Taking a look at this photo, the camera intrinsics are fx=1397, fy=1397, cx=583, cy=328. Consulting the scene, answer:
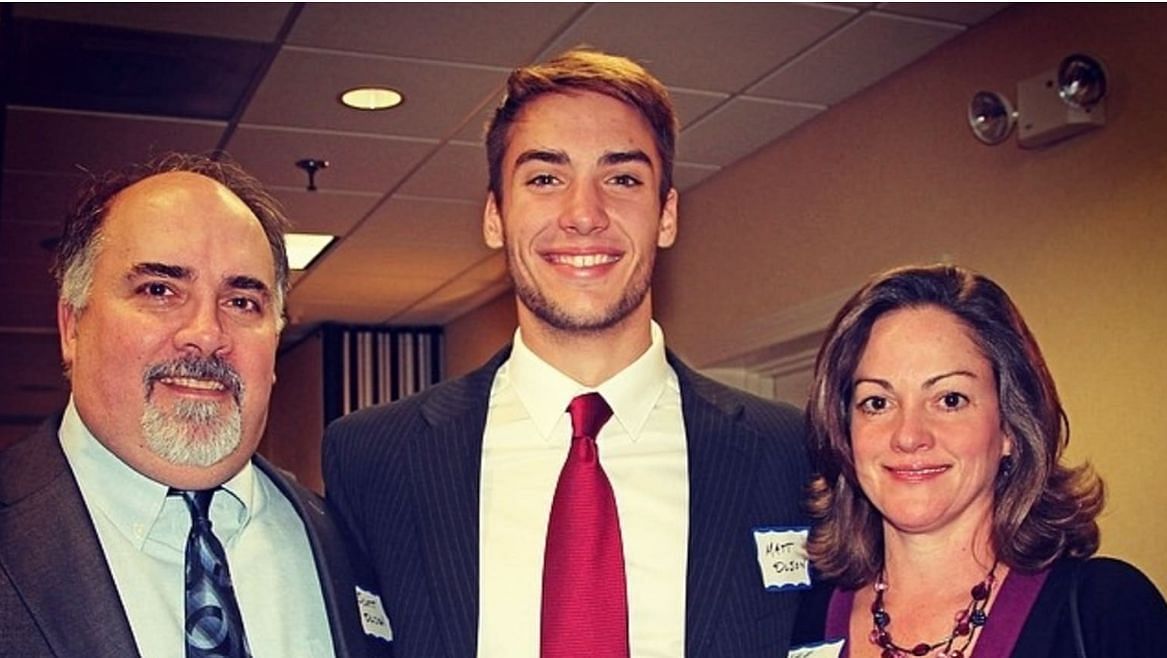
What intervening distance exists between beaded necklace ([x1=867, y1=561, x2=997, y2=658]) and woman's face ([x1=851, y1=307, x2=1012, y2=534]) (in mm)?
115

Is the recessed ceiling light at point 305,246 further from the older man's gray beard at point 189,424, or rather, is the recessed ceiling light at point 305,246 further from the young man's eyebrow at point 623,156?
the older man's gray beard at point 189,424

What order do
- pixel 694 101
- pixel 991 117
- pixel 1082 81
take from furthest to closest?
1. pixel 694 101
2. pixel 991 117
3. pixel 1082 81

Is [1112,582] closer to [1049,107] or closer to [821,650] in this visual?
[821,650]

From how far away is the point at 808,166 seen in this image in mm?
5176

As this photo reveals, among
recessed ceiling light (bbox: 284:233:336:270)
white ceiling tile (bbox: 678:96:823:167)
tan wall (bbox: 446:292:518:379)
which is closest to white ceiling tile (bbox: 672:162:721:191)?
white ceiling tile (bbox: 678:96:823:167)

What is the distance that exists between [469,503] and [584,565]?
0.22m

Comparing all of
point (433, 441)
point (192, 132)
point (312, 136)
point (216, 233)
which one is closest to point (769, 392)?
point (312, 136)

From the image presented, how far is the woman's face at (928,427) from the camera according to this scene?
2064 mm

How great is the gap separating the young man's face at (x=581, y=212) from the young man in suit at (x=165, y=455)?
18.3 inches

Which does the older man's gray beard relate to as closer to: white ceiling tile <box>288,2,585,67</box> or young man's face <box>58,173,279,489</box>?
young man's face <box>58,173,279,489</box>

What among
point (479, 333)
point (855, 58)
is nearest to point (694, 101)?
point (855, 58)

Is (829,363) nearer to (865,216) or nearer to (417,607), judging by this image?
(417,607)

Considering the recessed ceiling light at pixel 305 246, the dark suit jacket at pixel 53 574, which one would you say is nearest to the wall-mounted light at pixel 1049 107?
the dark suit jacket at pixel 53 574

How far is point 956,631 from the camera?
80.4 inches
